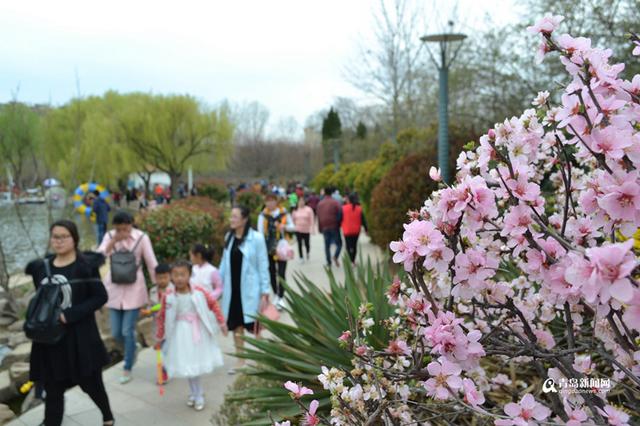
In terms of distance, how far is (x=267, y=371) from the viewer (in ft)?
11.7

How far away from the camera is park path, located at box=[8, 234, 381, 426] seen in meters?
4.90

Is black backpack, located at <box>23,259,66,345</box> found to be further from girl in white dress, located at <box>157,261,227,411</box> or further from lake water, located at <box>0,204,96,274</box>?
lake water, located at <box>0,204,96,274</box>

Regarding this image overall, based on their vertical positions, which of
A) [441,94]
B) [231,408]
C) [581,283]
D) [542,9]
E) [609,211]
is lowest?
[231,408]

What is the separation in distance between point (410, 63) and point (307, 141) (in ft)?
167

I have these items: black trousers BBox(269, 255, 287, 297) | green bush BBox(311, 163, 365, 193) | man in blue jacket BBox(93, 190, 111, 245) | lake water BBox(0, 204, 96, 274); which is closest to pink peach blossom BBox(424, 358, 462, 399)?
black trousers BBox(269, 255, 287, 297)

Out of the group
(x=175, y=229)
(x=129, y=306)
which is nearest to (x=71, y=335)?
(x=129, y=306)

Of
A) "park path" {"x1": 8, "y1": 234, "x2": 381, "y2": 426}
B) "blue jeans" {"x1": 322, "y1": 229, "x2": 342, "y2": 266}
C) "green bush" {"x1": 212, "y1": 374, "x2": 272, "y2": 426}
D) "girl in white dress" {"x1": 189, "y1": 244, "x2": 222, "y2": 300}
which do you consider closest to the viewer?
"green bush" {"x1": 212, "y1": 374, "x2": 272, "y2": 426}

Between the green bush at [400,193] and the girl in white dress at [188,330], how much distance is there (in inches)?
206

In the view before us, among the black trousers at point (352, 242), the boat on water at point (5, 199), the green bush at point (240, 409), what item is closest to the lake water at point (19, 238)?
the boat on water at point (5, 199)

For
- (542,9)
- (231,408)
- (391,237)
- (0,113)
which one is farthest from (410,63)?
(231,408)

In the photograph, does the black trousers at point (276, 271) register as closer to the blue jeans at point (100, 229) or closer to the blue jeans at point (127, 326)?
the blue jeans at point (127, 326)

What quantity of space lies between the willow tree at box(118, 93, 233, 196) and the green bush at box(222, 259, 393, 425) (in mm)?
33390

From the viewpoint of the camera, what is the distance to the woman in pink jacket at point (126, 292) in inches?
234

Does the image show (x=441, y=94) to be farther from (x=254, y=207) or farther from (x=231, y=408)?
(x=254, y=207)
